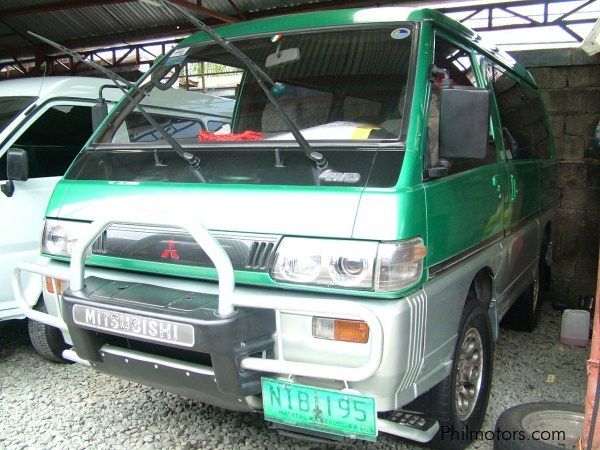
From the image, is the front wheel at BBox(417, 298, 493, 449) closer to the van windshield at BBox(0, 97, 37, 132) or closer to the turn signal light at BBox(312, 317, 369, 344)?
the turn signal light at BBox(312, 317, 369, 344)

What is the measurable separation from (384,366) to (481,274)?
1352 millimetres

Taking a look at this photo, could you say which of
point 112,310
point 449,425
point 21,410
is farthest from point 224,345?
point 21,410

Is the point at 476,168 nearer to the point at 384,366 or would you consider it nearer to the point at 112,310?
the point at 384,366

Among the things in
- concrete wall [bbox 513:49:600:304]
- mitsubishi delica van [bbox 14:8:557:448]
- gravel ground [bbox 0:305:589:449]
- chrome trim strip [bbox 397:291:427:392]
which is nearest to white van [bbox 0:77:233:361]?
gravel ground [bbox 0:305:589:449]

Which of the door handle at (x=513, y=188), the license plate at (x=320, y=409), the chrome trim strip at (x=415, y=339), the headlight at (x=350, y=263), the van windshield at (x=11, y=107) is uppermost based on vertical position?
the van windshield at (x=11, y=107)

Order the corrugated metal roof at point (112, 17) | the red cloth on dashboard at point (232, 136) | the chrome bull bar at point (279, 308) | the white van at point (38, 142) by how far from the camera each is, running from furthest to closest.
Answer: the corrugated metal roof at point (112, 17), the white van at point (38, 142), the red cloth on dashboard at point (232, 136), the chrome bull bar at point (279, 308)

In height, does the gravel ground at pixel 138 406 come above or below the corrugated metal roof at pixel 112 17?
below

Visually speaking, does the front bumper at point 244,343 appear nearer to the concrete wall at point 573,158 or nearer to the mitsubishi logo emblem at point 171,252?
the mitsubishi logo emblem at point 171,252

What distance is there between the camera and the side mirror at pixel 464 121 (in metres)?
2.42

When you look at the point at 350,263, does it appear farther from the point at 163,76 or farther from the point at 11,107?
the point at 11,107

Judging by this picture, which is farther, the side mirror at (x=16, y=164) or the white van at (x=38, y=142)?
the white van at (x=38, y=142)

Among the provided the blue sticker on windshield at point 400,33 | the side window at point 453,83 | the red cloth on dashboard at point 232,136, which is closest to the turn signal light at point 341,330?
the side window at point 453,83

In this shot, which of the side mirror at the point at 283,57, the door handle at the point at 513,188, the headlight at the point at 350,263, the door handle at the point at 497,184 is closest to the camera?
the headlight at the point at 350,263

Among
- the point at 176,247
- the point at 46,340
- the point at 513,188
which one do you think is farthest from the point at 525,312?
the point at 46,340
